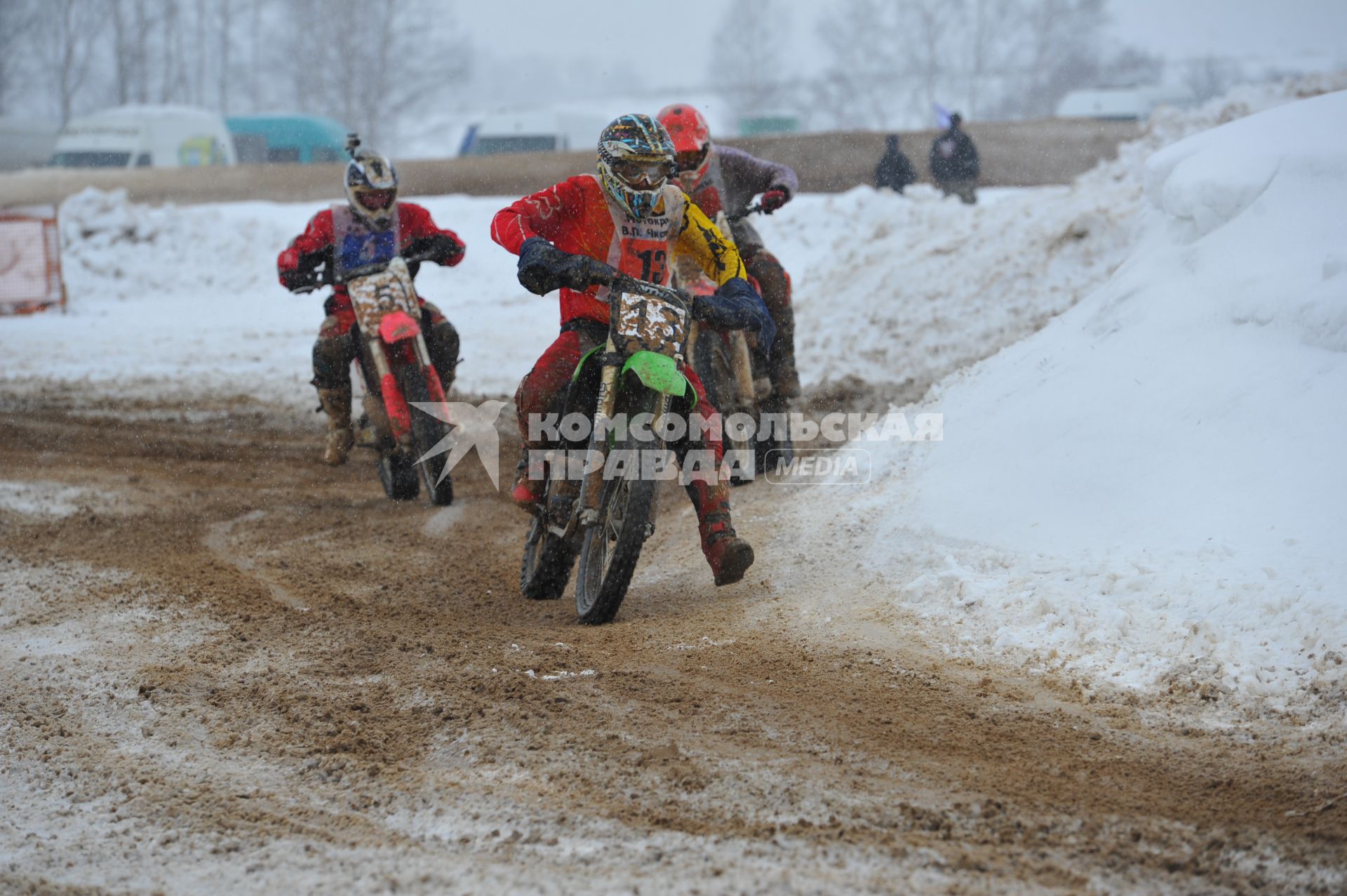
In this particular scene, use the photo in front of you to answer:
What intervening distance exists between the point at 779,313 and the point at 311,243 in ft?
10.2

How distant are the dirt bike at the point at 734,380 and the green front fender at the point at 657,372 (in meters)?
2.30

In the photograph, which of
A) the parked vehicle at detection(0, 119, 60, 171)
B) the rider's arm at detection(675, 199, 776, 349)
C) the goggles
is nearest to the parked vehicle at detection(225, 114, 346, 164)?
the parked vehicle at detection(0, 119, 60, 171)

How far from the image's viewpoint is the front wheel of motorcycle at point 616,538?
4.70 meters

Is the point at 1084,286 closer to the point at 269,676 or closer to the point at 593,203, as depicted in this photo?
the point at 593,203

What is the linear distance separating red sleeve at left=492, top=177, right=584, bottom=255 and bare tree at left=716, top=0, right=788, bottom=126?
55.7 m

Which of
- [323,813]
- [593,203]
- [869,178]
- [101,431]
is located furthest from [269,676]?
[869,178]

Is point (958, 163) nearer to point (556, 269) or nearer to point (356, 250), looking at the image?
point (356, 250)

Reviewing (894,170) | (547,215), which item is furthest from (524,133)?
(547,215)

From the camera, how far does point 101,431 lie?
10.4 meters

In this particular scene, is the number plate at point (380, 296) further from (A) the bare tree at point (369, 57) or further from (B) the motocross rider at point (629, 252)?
(A) the bare tree at point (369, 57)

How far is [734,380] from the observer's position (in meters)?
7.91

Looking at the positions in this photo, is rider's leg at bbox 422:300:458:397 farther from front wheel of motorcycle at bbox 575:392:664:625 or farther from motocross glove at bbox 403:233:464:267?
front wheel of motorcycle at bbox 575:392:664:625

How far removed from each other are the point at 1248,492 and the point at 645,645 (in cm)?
248

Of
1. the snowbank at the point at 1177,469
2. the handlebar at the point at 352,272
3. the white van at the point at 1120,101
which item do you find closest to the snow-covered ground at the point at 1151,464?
the snowbank at the point at 1177,469
